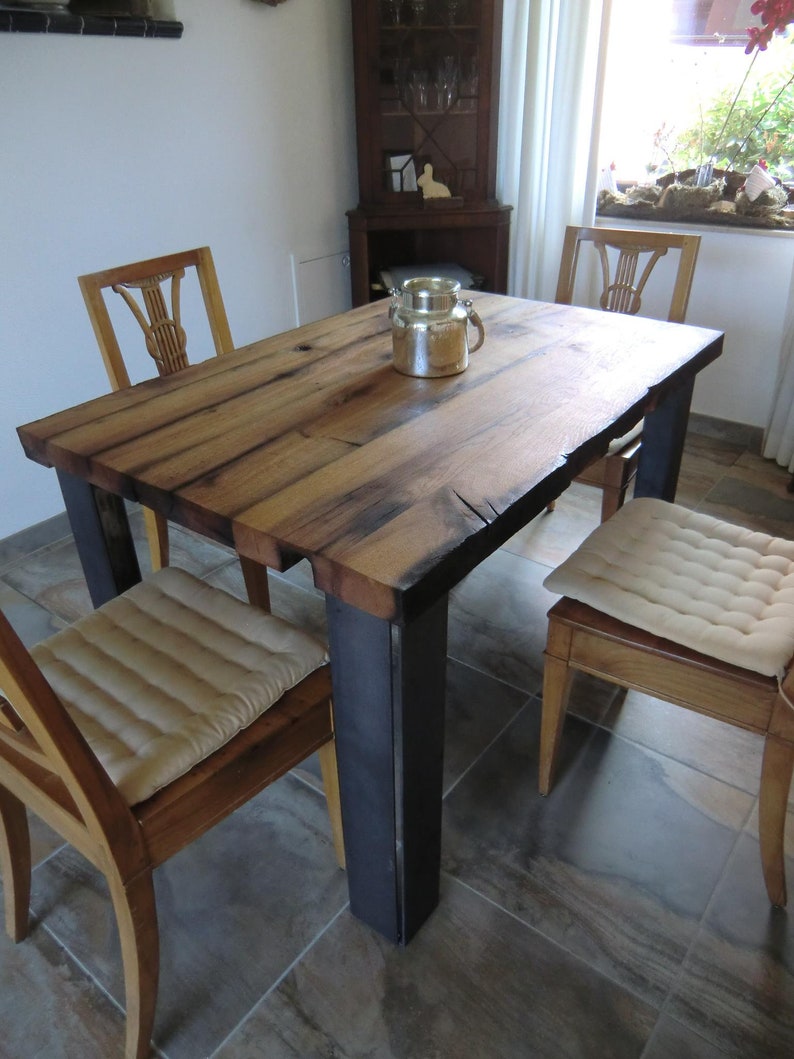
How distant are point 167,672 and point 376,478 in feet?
1.43

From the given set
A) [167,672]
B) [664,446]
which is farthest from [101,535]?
[664,446]

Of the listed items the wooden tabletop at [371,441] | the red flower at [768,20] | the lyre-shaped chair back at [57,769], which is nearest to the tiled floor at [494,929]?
the lyre-shaped chair back at [57,769]

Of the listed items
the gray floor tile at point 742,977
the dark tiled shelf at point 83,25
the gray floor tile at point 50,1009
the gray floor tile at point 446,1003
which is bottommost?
the gray floor tile at point 50,1009

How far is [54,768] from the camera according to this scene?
90 cm

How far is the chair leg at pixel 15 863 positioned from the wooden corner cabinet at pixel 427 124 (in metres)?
2.33

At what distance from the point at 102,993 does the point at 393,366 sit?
3.91 feet

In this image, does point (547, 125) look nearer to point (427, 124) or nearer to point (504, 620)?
point (427, 124)

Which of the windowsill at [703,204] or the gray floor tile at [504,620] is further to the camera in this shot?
the windowsill at [703,204]

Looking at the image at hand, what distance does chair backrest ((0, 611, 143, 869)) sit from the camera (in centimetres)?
80

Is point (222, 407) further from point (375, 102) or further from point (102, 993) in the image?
point (375, 102)

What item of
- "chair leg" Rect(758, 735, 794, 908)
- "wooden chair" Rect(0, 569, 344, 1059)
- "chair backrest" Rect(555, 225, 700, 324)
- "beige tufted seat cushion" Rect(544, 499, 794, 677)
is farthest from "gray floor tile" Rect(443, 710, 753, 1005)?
"chair backrest" Rect(555, 225, 700, 324)

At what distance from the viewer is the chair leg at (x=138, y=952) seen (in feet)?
3.28

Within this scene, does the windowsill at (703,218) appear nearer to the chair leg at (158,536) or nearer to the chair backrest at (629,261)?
the chair backrest at (629,261)

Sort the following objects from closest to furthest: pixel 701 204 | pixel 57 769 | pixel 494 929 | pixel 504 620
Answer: pixel 57 769 → pixel 494 929 → pixel 504 620 → pixel 701 204
